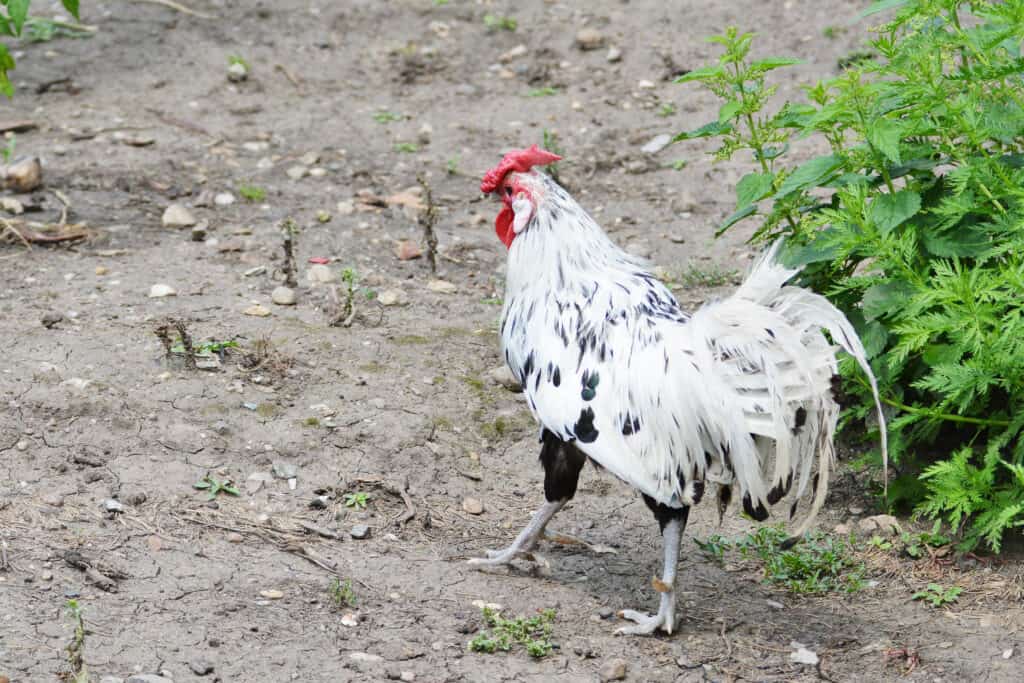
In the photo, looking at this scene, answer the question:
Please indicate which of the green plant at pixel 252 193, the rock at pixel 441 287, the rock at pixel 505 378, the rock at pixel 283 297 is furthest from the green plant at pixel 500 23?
the rock at pixel 505 378

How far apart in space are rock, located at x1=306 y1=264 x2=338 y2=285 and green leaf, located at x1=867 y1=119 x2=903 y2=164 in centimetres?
332

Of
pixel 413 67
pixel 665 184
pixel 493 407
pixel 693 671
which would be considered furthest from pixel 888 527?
pixel 413 67

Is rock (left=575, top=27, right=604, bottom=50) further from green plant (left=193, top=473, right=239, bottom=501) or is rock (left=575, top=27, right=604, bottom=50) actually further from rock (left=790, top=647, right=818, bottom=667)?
rock (left=790, top=647, right=818, bottom=667)

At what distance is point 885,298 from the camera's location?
459 cm

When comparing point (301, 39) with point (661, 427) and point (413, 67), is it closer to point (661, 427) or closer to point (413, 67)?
point (413, 67)

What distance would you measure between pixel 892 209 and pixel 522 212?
1407 mm

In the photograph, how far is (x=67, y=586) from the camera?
4.15 m

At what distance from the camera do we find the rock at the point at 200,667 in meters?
3.82

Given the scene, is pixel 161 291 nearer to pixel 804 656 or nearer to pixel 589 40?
pixel 804 656

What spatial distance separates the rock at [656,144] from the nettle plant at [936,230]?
11.7 feet

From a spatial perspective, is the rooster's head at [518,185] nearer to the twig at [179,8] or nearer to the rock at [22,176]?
the rock at [22,176]

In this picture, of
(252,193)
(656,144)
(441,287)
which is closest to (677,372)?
(441,287)

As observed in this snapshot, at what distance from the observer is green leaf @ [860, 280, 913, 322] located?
4.54m

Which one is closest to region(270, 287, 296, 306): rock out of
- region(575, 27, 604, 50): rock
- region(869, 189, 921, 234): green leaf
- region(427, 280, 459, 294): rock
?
region(427, 280, 459, 294): rock
